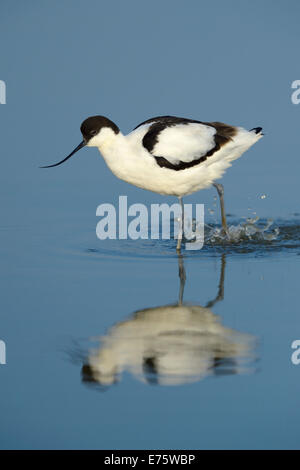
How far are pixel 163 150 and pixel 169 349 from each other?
10.6ft

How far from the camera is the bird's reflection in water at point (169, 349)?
Answer: 5.74 m

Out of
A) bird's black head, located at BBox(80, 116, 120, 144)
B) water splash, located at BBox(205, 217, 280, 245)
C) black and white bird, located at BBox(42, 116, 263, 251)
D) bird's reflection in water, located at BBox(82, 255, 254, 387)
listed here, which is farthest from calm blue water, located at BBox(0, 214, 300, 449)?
bird's black head, located at BBox(80, 116, 120, 144)

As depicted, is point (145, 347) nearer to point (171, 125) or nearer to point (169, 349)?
point (169, 349)

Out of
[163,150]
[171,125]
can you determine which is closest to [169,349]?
[163,150]

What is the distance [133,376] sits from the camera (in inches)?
224

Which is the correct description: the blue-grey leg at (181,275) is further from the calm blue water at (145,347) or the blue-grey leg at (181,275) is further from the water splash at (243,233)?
the water splash at (243,233)

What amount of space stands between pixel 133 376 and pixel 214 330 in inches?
38.9

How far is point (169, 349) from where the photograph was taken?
610cm

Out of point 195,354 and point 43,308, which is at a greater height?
point 43,308

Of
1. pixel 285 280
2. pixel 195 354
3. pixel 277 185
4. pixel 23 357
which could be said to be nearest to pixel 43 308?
pixel 23 357

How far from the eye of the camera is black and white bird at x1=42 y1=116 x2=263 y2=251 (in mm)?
8914

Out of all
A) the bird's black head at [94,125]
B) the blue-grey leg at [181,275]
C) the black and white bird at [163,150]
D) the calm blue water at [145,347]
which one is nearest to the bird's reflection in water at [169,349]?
the calm blue water at [145,347]

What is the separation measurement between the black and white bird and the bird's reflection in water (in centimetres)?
223
